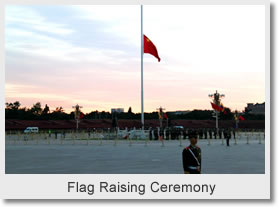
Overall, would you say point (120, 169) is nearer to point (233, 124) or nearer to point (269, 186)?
point (269, 186)

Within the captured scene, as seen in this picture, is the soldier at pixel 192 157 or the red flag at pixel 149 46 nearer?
the soldier at pixel 192 157

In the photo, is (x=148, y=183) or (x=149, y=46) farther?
(x=149, y=46)

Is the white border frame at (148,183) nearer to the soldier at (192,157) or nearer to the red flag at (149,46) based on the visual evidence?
the soldier at (192,157)

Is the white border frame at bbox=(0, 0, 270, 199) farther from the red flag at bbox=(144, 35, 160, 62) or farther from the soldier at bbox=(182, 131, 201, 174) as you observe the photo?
the red flag at bbox=(144, 35, 160, 62)

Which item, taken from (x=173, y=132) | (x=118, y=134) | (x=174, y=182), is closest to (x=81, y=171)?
(x=174, y=182)

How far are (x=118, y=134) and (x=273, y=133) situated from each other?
145 feet

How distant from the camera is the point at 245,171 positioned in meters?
17.3

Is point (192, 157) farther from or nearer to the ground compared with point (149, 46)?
nearer to the ground

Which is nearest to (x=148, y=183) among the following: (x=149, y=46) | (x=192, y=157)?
(x=192, y=157)

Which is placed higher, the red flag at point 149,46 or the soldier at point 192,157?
the red flag at point 149,46

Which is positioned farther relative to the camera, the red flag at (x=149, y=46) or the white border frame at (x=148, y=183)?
the red flag at (x=149, y=46)

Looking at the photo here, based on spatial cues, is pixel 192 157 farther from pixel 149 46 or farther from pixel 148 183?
pixel 149 46

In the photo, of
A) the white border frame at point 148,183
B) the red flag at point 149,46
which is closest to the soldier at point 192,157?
the white border frame at point 148,183

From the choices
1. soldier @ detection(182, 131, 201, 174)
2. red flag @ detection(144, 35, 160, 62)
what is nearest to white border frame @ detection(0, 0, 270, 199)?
soldier @ detection(182, 131, 201, 174)
